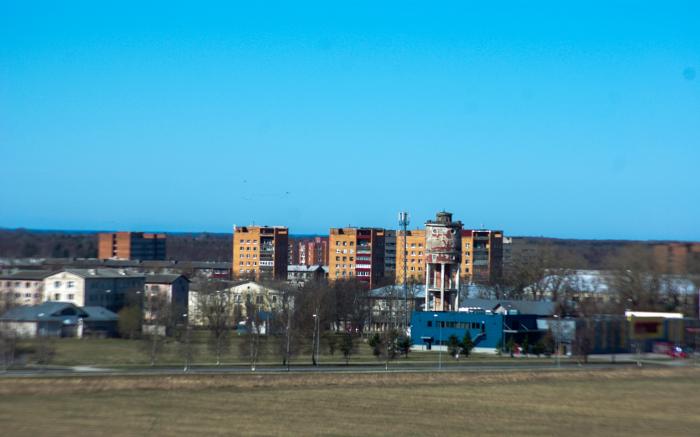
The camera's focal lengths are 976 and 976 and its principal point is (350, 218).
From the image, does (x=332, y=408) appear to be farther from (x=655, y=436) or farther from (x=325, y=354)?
(x=325, y=354)

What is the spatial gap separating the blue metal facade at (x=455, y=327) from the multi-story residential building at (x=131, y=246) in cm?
1683

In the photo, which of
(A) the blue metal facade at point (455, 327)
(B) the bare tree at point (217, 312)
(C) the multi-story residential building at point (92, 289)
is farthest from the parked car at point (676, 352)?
(C) the multi-story residential building at point (92, 289)

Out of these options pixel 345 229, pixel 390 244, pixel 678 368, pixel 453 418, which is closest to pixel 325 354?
Result: pixel 678 368

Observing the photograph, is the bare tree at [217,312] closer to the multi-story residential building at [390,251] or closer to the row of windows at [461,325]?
the row of windows at [461,325]

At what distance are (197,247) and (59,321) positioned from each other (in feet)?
160

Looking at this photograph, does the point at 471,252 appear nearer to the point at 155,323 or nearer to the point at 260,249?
the point at 260,249

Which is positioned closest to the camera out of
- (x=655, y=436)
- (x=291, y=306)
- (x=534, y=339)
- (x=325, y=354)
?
(x=655, y=436)

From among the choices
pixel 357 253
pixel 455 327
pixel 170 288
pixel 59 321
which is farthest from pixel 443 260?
pixel 357 253

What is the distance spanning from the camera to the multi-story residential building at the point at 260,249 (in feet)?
295

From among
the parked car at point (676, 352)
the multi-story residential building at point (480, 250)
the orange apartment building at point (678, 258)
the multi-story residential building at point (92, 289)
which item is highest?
the multi-story residential building at point (480, 250)

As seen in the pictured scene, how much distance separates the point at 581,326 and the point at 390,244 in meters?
54.8

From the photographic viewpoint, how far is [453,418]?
23.6 meters

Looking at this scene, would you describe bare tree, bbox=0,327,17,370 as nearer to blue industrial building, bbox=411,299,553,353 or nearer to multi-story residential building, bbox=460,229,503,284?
Result: blue industrial building, bbox=411,299,553,353

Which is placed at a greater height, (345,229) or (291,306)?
(345,229)
